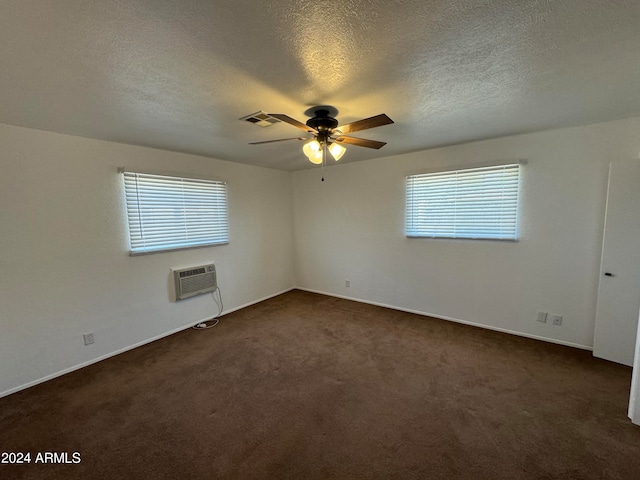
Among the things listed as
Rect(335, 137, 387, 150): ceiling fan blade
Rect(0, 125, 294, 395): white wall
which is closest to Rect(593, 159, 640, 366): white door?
Rect(335, 137, 387, 150): ceiling fan blade

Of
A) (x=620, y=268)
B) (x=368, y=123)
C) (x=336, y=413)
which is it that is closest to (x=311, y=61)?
(x=368, y=123)

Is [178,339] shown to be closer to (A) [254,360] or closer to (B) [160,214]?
(A) [254,360]

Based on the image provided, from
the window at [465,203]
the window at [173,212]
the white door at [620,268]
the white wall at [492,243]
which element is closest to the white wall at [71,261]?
the window at [173,212]

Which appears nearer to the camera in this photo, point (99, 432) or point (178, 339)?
point (99, 432)

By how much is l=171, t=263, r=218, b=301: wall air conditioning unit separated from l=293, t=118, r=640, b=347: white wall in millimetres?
1949

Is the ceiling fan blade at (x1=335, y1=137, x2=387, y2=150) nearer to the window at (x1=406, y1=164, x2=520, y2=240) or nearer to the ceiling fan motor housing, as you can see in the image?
the ceiling fan motor housing

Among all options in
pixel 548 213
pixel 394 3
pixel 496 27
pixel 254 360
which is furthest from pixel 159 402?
pixel 548 213

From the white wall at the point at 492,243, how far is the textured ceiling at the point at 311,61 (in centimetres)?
52

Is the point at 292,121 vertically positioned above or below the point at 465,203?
above

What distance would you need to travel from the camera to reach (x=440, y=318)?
3.67m

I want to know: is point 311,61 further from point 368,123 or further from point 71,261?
point 71,261

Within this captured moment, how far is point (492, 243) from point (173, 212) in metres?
4.07

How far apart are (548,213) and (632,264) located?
79 cm

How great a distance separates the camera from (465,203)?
3354 millimetres
